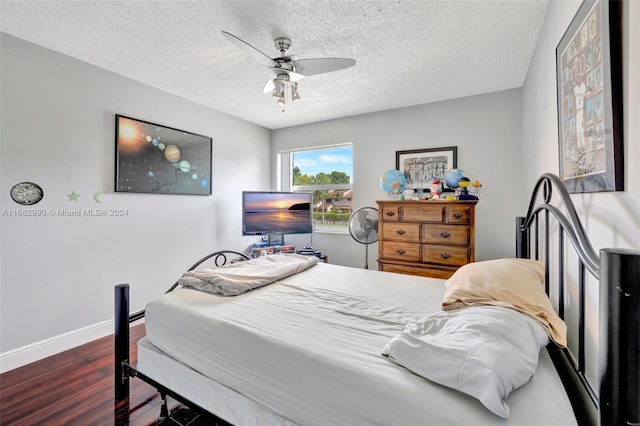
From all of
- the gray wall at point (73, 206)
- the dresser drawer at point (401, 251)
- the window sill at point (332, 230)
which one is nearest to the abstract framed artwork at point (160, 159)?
the gray wall at point (73, 206)

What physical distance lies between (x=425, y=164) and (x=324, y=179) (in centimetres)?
151

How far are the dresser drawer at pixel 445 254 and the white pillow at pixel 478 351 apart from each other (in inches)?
66.7

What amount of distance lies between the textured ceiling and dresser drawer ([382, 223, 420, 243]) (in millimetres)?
1454

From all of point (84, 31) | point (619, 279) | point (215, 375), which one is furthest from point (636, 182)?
point (84, 31)

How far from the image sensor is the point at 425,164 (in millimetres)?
3459

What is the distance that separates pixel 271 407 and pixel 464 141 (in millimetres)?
3261

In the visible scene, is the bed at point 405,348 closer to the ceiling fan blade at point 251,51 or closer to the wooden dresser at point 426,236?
the wooden dresser at point 426,236

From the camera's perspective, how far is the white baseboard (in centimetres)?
210

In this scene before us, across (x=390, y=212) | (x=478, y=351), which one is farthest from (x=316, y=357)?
(x=390, y=212)

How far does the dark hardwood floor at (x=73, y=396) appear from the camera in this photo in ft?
5.34

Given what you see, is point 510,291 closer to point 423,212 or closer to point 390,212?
point 423,212

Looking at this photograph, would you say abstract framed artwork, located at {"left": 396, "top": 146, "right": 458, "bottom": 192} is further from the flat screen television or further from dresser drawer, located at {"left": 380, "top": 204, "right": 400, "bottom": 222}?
the flat screen television

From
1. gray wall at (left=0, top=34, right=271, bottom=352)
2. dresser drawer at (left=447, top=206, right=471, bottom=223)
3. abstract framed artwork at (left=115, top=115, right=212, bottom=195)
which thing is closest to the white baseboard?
gray wall at (left=0, top=34, right=271, bottom=352)

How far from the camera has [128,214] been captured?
2848 millimetres
